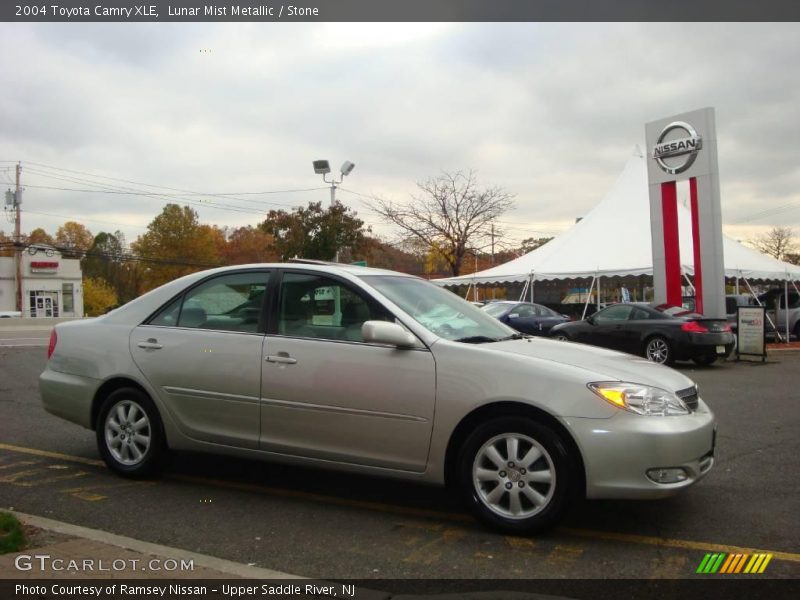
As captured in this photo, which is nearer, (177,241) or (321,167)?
(321,167)

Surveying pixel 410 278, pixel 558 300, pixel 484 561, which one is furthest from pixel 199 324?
pixel 558 300

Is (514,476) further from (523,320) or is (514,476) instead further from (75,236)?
(75,236)

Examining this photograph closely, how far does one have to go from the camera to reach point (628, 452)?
3707mm

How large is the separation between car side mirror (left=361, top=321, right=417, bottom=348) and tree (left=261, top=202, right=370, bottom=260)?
65.3ft

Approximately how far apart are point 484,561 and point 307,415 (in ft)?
4.89

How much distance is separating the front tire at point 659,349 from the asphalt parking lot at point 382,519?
325 inches

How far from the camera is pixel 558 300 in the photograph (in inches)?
1487

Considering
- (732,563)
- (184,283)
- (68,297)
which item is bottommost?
(732,563)

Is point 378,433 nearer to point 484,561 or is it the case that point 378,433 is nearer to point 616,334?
point 484,561

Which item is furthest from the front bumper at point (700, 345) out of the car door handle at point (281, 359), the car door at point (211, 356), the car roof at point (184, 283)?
the car door handle at point (281, 359)

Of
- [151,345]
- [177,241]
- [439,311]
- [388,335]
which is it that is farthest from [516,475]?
[177,241]

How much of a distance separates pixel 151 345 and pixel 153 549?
1879mm

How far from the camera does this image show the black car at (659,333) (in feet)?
46.5

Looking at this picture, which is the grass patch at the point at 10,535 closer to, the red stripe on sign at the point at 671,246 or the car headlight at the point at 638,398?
the car headlight at the point at 638,398
